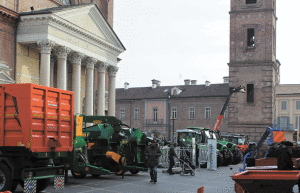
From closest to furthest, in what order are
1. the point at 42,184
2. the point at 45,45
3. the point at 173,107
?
the point at 42,184, the point at 45,45, the point at 173,107

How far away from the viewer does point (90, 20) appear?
33438 mm

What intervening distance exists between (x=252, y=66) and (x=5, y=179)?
38.3 meters

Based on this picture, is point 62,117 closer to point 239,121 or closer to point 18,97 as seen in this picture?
point 18,97

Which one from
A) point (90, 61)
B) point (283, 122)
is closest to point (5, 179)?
point (90, 61)

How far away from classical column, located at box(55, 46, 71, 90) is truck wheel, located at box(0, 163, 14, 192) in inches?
737

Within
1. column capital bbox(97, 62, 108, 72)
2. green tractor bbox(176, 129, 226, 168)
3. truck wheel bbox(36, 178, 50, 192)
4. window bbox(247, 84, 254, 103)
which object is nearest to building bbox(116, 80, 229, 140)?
window bbox(247, 84, 254, 103)

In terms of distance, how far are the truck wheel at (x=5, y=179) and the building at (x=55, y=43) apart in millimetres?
17077

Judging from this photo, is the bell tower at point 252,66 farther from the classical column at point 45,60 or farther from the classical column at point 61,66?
the classical column at point 45,60

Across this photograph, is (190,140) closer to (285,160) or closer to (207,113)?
(285,160)

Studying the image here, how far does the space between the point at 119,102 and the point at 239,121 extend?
102 feet

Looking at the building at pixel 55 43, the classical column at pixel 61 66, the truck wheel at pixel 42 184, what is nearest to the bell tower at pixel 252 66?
the building at pixel 55 43

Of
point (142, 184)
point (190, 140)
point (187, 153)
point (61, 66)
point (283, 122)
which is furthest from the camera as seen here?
point (283, 122)

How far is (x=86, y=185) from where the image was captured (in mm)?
14109

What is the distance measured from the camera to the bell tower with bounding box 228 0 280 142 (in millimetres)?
44812
